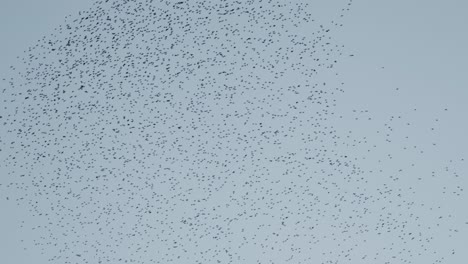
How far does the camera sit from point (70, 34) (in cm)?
1316

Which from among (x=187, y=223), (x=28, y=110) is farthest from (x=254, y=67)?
(x=28, y=110)

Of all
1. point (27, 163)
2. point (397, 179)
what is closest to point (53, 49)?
point (27, 163)

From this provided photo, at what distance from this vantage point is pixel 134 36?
13.8 m

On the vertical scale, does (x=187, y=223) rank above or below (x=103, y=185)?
below

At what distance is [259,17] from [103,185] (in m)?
5.39

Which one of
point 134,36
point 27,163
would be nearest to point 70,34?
point 134,36

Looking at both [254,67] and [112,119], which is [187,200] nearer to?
[112,119]

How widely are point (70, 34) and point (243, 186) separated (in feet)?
17.2

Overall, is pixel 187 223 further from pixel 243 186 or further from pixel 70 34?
pixel 70 34

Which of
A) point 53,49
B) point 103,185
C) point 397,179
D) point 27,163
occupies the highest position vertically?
point 53,49

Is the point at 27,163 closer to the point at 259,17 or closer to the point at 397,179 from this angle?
the point at 259,17

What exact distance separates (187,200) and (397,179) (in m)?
4.83

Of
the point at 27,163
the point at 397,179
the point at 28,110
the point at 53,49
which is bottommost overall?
the point at 397,179

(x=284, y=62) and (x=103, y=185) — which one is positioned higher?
(x=284, y=62)
